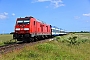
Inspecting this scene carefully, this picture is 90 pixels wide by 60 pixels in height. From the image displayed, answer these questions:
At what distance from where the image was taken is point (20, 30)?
28.9 metres

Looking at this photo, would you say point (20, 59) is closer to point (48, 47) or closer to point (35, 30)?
point (48, 47)

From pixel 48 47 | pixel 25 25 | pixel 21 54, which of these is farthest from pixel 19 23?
pixel 21 54

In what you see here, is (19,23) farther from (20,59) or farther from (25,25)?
(20,59)

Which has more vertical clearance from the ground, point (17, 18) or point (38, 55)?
point (17, 18)

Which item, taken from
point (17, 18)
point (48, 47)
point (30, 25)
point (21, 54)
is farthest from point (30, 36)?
point (21, 54)

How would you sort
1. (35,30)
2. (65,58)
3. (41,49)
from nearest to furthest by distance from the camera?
(65,58) → (41,49) → (35,30)

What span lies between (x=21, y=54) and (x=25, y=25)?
13915 mm

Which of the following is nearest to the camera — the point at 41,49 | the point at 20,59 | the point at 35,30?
the point at 20,59

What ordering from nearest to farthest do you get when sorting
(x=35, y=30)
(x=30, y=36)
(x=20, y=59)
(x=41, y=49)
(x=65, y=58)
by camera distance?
1. (x=20, y=59)
2. (x=65, y=58)
3. (x=41, y=49)
4. (x=30, y=36)
5. (x=35, y=30)

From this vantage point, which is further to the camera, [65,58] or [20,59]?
[65,58]

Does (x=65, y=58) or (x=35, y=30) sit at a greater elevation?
(x=35, y=30)

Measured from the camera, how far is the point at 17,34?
93.8ft

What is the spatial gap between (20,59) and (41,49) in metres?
4.34

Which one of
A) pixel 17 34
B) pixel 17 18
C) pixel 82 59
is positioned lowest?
pixel 82 59
